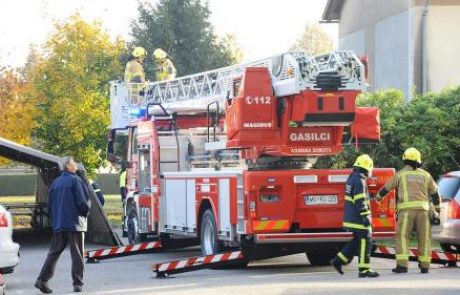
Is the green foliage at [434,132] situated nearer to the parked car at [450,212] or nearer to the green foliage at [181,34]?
the parked car at [450,212]

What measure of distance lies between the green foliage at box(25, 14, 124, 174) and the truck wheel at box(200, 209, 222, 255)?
2046cm

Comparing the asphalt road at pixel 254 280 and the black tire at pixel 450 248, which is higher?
the black tire at pixel 450 248

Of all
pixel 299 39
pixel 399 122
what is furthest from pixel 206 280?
pixel 299 39

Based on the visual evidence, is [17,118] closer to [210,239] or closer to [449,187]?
[210,239]

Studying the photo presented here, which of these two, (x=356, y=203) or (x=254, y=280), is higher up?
(x=356, y=203)

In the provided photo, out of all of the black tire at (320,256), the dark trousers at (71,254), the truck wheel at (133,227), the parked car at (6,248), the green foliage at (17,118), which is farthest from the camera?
the green foliage at (17,118)

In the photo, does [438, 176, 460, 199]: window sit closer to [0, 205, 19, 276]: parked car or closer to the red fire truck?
the red fire truck

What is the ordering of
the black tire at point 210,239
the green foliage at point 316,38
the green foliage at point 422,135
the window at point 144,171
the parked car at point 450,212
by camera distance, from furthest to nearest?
1. the green foliage at point 316,38
2. the green foliage at point 422,135
3. the window at point 144,171
4. the black tire at point 210,239
5. the parked car at point 450,212

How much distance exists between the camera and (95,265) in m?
17.9

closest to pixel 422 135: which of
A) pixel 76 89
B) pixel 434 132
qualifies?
pixel 434 132

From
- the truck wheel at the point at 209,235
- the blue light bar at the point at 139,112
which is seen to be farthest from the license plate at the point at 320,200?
the blue light bar at the point at 139,112

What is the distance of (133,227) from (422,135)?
6130mm

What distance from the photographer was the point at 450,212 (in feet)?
52.3

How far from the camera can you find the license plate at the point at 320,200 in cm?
1514
